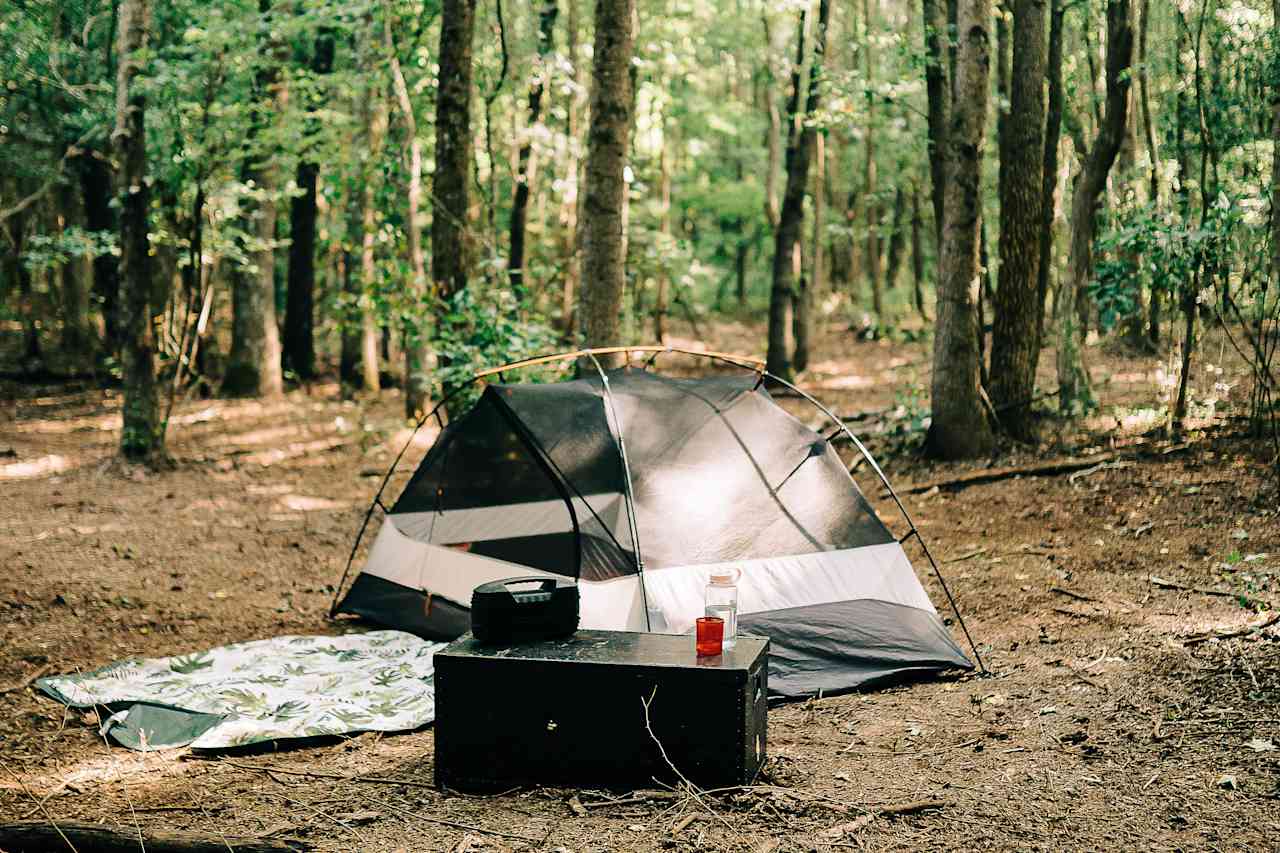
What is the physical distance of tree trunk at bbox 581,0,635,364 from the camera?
8.59 meters

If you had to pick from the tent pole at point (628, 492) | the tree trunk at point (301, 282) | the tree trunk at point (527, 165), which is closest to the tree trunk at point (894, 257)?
the tree trunk at point (527, 165)

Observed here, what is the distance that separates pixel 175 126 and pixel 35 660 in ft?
26.4

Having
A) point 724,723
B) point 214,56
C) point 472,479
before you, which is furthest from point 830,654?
point 214,56

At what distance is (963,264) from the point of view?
9.70 meters

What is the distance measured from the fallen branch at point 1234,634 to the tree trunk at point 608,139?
4.77 metres

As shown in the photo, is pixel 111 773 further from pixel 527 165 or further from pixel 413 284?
pixel 527 165

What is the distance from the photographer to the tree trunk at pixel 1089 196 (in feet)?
32.7

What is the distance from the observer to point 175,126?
1248 cm

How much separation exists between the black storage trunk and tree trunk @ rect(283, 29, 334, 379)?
14.1m

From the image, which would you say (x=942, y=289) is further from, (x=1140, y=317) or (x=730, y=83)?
(x=730, y=83)

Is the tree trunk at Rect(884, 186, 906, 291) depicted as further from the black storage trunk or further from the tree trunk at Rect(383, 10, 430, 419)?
the black storage trunk

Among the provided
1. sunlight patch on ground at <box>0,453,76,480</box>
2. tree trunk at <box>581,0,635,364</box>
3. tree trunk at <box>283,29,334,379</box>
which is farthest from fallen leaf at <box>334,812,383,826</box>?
tree trunk at <box>283,29,334,379</box>

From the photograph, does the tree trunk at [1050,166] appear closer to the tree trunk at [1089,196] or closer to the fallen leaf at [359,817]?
the tree trunk at [1089,196]

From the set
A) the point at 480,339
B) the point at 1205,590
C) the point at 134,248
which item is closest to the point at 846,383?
the point at 480,339
